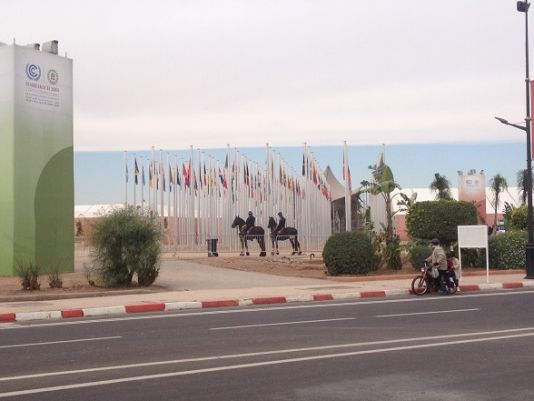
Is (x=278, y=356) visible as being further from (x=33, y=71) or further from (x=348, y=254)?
(x=33, y=71)

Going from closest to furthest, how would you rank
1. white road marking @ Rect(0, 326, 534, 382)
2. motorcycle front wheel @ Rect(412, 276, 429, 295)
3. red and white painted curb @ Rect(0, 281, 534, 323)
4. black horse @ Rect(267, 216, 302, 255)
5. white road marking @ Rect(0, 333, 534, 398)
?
white road marking @ Rect(0, 333, 534, 398)
white road marking @ Rect(0, 326, 534, 382)
red and white painted curb @ Rect(0, 281, 534, 323)
motorcycle front wheel @ Rect(412, 276, 429, 295)
black horse @ Rect(267, 216, 302, 255)

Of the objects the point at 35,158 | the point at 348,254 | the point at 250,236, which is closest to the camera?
the point at 348,254

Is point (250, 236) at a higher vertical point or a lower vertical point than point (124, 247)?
higher

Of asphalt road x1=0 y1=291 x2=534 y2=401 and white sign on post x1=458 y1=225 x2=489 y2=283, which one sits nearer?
asphalt road x1=0 y1=291 x2=534 y2=401

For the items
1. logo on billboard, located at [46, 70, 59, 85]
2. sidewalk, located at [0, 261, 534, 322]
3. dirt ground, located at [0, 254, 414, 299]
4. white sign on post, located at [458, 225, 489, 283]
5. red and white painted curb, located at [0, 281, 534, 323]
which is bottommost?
red and white painted curb, located at [0, 281, 534, 323]

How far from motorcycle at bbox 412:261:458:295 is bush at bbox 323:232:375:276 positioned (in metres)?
4.59

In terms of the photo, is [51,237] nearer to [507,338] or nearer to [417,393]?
[507,338]

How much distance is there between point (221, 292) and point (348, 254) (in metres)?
6.09

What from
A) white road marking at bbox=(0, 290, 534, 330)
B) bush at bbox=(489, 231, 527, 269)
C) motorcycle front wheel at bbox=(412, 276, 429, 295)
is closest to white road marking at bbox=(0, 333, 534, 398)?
white road marking at bbox=(0, 290, 534, 330)

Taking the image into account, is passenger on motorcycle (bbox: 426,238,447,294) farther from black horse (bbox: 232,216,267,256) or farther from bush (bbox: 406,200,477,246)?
black horse (bbox: 232,216,267,256)

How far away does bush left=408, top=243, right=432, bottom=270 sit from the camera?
2819 centimetres

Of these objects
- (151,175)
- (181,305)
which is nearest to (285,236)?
(151,175)

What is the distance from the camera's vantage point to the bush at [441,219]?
2934cm

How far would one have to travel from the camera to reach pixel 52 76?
90.4ft
